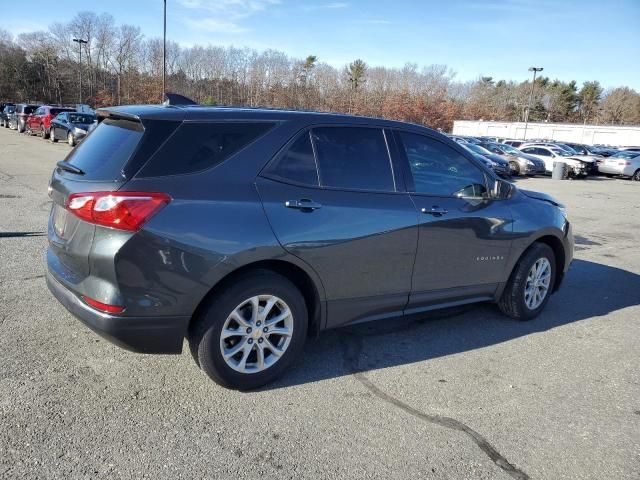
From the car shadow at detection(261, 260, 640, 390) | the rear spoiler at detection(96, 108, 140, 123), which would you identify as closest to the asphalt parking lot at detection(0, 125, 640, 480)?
the car shadow at detection(261, 260, 640, 390)

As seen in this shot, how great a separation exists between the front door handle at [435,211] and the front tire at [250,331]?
123 cm

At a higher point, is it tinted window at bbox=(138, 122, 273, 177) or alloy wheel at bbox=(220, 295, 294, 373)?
tinted window at bbox=(138, 122, 273, 177)

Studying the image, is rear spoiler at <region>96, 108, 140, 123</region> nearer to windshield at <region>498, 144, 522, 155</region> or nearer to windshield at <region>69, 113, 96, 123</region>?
windshield at <region>69, 113, 96, 123</region>

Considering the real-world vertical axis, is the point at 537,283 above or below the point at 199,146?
below

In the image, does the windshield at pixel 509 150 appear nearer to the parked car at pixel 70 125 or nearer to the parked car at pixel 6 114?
the parked car at pixel 70 125

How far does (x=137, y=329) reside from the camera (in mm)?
2912

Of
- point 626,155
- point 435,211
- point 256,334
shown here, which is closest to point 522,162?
point 626,155

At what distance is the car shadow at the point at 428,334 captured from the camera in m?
3.79

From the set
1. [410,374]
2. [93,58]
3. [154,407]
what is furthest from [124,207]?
[93,58]

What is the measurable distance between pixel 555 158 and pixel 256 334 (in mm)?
28025

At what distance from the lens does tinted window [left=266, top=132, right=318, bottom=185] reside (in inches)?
130

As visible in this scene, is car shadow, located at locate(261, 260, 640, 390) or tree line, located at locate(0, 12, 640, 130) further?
tree line, located at locate(0, 12, 640, 130)

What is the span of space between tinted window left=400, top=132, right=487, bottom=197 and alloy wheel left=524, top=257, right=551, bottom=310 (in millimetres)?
1067

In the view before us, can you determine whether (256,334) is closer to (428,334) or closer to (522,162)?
(428,334)
